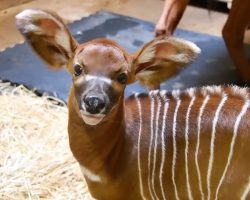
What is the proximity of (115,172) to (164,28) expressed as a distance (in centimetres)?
111

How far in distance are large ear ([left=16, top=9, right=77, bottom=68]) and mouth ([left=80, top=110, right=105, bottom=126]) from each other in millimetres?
180

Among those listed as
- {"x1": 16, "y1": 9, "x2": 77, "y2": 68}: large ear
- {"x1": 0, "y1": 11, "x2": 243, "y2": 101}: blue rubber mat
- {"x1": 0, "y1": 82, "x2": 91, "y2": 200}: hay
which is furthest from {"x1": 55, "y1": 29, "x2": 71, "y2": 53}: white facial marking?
{"x1": 0, "y1": 11, "x2": 243, "y2": 101}: blue rubber mat

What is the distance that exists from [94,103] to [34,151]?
93 centimetres

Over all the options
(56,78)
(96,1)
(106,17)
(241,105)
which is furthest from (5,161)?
(96,1)

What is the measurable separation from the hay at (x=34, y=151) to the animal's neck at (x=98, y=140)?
462 mm

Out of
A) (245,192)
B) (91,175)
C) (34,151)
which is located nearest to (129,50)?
(34,151)

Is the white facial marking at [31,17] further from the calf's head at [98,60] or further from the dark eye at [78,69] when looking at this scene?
the dark eye at [78,69]

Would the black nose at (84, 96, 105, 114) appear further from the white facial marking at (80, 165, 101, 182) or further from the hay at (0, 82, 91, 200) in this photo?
the hay at (0, 82, 91, 200)

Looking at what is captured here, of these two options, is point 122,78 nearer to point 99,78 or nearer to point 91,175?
point 99,78

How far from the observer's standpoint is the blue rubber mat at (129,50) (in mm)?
2426

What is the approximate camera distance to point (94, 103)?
1.08 m

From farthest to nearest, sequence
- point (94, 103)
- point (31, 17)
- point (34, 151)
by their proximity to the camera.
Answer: point (34, 151) < point (31, 17) < point (94, 103)

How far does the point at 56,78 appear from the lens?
2.47 m

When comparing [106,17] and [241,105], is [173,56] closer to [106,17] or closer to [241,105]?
[241,105]
